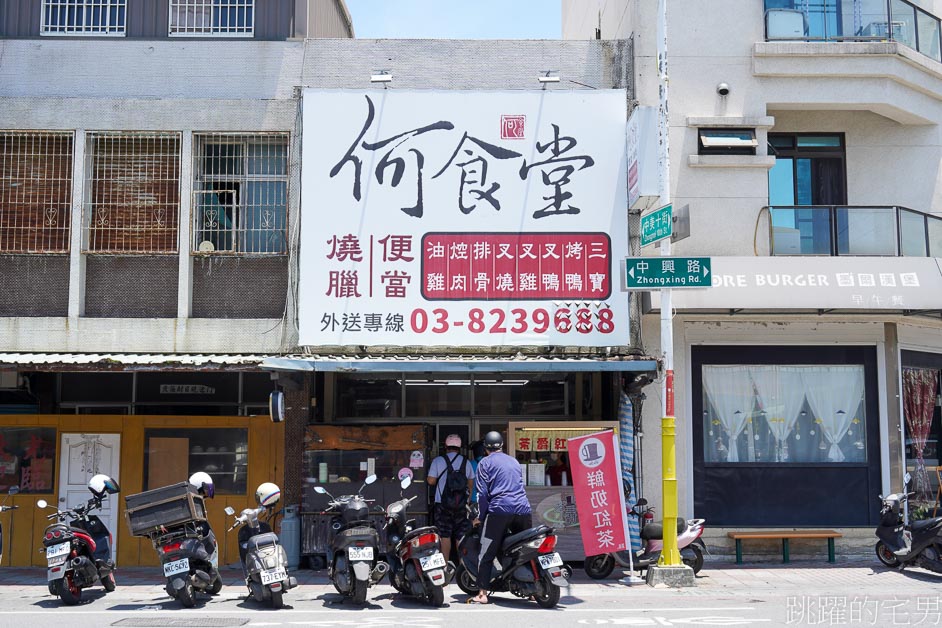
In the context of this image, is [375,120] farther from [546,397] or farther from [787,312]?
[787,312]

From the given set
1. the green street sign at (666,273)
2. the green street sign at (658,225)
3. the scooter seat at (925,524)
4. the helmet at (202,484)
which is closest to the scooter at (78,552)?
the helmet at (202,484)

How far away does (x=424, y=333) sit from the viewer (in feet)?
45.6

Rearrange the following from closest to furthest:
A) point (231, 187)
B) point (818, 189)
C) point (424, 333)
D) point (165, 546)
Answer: point (165, 546), point (424, 333), point (231, 187), point (818, 189)

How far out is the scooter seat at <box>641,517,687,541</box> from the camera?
489 inches

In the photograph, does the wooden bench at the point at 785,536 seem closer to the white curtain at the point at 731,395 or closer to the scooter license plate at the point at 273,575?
the white curtain at the point at 731,395

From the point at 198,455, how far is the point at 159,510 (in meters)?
3.55

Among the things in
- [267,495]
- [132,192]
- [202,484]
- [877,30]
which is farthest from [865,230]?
[132,192]

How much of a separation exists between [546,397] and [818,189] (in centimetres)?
585

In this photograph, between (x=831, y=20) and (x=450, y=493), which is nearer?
(x=450, y=493)

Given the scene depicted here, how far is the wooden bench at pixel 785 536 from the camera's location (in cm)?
1379

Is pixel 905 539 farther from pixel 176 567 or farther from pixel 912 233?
pixel 176 567

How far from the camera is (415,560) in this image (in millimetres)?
10625

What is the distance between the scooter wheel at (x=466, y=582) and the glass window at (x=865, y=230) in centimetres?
778

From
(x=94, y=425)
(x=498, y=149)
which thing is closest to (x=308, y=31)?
(x=498, y=149)
